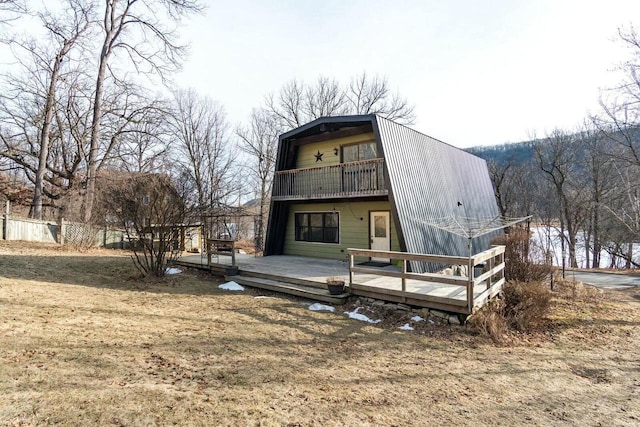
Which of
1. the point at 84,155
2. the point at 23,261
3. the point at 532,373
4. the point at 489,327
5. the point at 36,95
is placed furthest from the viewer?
the point at 84,155

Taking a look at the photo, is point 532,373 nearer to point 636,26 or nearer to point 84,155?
point 636,26

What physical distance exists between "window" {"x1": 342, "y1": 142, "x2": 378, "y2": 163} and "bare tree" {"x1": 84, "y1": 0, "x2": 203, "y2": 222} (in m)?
14.5

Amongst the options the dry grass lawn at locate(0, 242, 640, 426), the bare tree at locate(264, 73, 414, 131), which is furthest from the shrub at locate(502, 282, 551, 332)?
the bare tree at locate(264, 73, 414, 131)

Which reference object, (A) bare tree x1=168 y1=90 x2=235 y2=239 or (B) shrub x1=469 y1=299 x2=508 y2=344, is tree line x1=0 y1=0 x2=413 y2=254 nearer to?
(A) bare tree x1=168 y1=90 x2=235 y2=239

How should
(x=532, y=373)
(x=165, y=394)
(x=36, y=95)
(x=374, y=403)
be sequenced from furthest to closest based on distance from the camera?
(x=36, y=95)
(x=532, y=373)
(x=374, y=403)
(x=165, y=394)

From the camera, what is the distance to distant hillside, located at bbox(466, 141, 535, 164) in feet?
88.5

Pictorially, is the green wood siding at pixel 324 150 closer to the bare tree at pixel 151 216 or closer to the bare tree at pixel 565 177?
the bare tree at pixel 151 216

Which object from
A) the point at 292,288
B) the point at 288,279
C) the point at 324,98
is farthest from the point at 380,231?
the point at 324,98

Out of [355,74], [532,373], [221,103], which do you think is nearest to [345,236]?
[532,373]

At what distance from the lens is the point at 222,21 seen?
1288 cm

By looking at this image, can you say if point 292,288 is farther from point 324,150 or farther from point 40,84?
point 40,84

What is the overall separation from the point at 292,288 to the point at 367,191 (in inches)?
161

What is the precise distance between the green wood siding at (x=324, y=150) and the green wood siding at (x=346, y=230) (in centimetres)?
169

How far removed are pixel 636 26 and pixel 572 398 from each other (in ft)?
50.8
